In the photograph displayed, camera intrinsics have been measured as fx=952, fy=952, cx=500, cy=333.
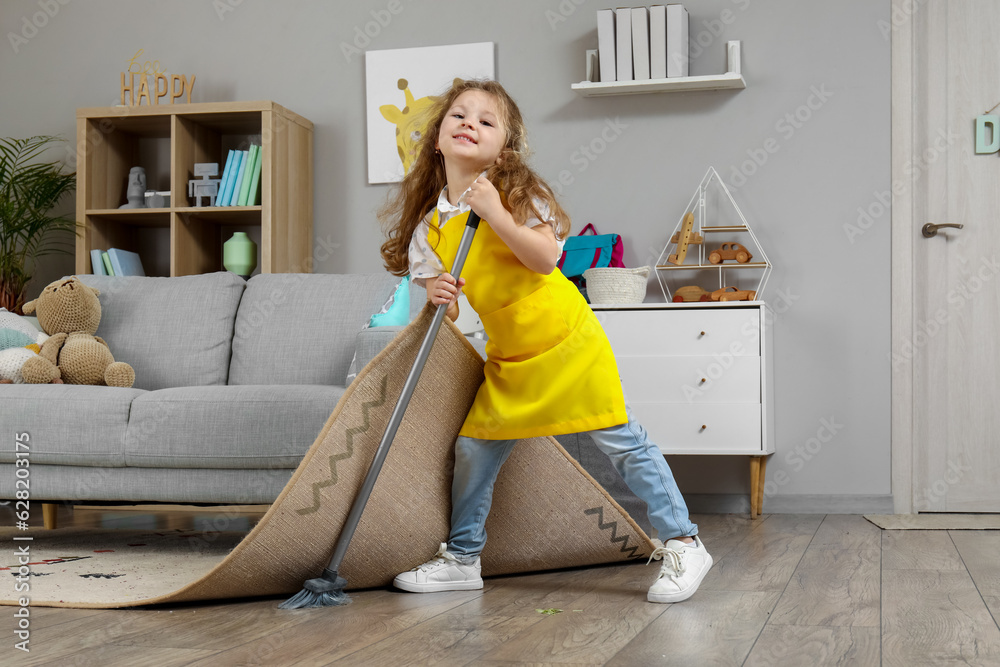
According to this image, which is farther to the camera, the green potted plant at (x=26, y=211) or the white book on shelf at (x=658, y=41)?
the green potted plant at (x=26, y=211)

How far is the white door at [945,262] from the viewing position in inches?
128

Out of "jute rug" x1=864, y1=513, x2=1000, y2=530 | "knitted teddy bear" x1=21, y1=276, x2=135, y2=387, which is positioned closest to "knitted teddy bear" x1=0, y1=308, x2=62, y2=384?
"knitted teddy bear" x1=21, y1=276, x2=135, y2=387

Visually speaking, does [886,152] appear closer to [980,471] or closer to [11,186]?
[980,471]

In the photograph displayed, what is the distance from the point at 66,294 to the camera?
109 inches

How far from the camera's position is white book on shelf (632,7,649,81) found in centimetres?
330

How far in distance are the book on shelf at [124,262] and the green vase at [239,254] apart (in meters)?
0.37

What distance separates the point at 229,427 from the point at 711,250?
1.89 m

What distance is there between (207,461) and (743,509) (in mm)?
1890

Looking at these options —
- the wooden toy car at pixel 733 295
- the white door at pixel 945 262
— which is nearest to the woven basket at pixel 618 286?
the wooden toy car at pixel 733 295

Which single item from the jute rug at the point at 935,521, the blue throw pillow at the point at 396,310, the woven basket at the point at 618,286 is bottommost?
the jute rug at the point at 935,521

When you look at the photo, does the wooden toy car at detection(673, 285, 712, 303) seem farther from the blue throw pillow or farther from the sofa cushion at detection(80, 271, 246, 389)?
the sofa cushion at detection(80, 271, 246, 389)

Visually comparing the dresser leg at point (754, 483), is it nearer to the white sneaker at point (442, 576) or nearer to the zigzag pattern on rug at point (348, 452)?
the white sneaker at point (442, 576)

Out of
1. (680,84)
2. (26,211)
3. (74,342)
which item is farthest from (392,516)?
(26,211)

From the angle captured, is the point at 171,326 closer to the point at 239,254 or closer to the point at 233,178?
the point at 239,254
